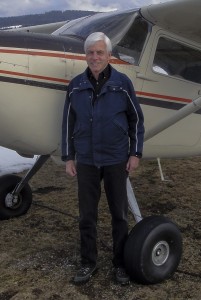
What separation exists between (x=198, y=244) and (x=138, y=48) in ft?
6.29

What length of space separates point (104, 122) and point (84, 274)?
118 cm

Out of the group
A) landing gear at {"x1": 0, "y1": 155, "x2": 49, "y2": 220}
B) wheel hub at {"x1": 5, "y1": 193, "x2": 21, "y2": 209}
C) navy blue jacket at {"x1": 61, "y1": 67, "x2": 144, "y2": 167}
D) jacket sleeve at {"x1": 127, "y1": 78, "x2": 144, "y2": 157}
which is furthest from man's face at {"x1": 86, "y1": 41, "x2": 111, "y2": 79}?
wheel hub at {"x1": 5, "y1": 193, "x2": 21, "y2": 209}

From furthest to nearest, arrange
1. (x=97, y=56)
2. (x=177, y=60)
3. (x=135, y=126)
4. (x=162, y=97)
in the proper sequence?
(x=177, y=60) → (x=162, y=97) → (x=135, y=126) → (x=97, y=56)

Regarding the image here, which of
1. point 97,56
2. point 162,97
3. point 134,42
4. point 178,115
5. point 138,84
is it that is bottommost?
point 178,115

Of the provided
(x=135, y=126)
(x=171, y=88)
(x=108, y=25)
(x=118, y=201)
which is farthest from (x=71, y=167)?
(x=108, y=25)

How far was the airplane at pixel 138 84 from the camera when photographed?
3.10m

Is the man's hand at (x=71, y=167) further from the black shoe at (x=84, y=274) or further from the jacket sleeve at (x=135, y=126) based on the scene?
the black shoe at (x=84, y=274)

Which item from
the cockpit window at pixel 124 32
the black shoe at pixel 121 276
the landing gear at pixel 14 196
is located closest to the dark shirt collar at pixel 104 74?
the cockpit window at pixel 124 32

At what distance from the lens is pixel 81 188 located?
307cm

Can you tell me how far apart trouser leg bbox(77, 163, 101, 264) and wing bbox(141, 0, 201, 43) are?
5.22ft

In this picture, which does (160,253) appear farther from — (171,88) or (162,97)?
(171,88)

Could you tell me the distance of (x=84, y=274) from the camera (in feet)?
10.4

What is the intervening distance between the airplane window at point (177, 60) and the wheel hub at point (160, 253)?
60.5 inches

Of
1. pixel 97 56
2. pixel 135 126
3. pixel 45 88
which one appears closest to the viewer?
pixel 97 56
